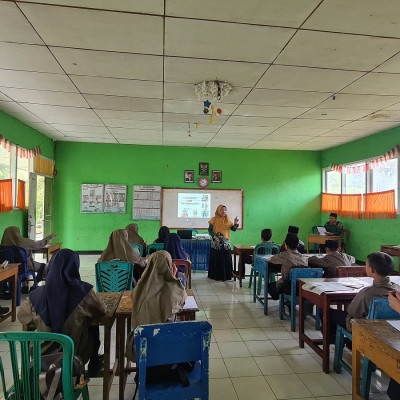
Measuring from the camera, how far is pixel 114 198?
7770 millimetres

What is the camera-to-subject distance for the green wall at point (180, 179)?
763cm

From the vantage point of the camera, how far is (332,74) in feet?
11.0

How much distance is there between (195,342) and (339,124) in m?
5.27

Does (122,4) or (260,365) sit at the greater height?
(122,4)

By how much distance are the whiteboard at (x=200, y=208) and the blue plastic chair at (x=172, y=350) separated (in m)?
6.39

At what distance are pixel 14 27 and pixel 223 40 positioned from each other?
183cm

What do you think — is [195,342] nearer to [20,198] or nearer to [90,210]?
[20,198]

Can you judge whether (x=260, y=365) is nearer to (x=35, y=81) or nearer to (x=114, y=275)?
(x=114, y=275)

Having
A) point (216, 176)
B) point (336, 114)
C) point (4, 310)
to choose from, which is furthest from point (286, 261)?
point (216, 176)

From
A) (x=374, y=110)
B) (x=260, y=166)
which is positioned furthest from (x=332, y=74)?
(x=260, y=166)

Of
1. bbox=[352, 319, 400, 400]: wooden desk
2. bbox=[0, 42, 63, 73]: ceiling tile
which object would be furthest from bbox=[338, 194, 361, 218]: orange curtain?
bbox=[0, 42, 63, 73]: ceiling tile

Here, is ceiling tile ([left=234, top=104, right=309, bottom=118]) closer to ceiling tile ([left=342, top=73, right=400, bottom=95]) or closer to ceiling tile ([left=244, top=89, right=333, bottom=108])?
ceiling tile ([left=244, top=89, right=333, bottom=108])

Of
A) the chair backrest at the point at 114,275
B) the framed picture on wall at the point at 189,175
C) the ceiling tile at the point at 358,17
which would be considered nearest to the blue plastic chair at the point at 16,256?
the chair backrest at the point at 114,275

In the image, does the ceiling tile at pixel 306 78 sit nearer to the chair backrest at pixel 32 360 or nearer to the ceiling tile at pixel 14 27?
the ceiling tile at pixel 14 27
